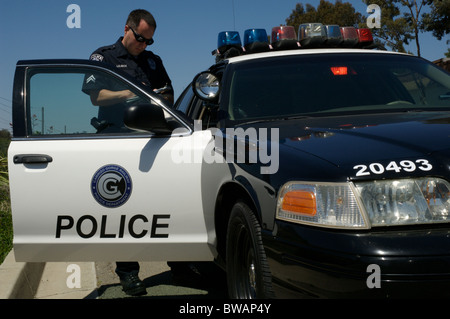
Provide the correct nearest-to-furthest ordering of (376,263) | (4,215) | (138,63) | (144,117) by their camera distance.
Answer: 1. (376,263)
2. (144,117)
3. (138,63)
4. (4,215)

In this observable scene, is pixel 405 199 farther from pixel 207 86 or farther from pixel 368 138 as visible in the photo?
pixel 207 86

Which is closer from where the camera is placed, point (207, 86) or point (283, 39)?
point (207, 86)

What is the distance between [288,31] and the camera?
5.83 meters

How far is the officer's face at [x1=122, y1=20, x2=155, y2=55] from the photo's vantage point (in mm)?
5145

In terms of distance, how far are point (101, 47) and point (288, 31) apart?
1736 mm

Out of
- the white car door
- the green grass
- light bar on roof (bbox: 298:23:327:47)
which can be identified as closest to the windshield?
the white car door

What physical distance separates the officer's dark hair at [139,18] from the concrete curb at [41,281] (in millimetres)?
2164

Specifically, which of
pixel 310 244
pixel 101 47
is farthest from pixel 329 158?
pixel 101 47

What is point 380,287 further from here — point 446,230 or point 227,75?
point 227,75

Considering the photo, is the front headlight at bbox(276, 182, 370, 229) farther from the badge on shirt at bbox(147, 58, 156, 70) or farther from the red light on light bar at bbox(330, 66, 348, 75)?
the badge on shirt at bbox(147, 58, 156, 70)

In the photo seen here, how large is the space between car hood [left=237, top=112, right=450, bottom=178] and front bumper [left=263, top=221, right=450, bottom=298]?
0.92ft

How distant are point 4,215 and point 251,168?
614 cm

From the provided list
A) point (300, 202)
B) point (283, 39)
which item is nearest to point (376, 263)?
point (300, 202)

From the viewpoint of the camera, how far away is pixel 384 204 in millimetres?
2496
